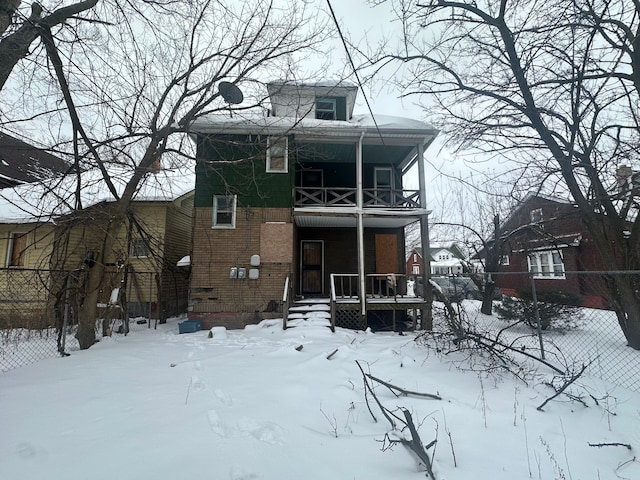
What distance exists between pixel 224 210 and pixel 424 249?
22.6 ft

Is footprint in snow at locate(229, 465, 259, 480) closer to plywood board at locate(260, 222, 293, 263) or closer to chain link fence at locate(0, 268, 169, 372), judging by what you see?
chain link fence at locate(0, 268, 169, 372)

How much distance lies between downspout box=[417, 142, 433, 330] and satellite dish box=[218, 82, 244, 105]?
605 centimetres

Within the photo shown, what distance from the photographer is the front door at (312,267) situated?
38.9ft

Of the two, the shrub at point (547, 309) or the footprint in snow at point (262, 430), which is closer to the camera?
the footprint in snow at point (262, 430)

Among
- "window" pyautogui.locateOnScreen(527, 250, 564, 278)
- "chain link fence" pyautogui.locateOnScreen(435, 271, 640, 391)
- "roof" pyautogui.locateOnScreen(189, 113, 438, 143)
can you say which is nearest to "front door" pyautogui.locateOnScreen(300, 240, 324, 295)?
"roof" pyautogui.locateOnScreen(189, 113, 438, 143)

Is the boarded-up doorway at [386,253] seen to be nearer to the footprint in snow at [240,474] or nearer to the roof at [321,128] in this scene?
the roof at [321,128]

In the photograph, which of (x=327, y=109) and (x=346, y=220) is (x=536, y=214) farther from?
(x=327, y=109)

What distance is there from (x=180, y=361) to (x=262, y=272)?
4621 mm

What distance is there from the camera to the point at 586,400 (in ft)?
12.3

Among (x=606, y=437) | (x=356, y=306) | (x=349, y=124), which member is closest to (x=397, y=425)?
(x=606, y=437)

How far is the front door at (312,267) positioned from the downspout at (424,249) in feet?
13.2

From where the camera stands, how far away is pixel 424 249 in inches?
389

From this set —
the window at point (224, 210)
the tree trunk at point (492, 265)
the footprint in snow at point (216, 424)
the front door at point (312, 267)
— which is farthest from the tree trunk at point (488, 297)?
the footprint in snow at point (216, 424)

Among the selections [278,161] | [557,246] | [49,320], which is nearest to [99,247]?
[49,320]
